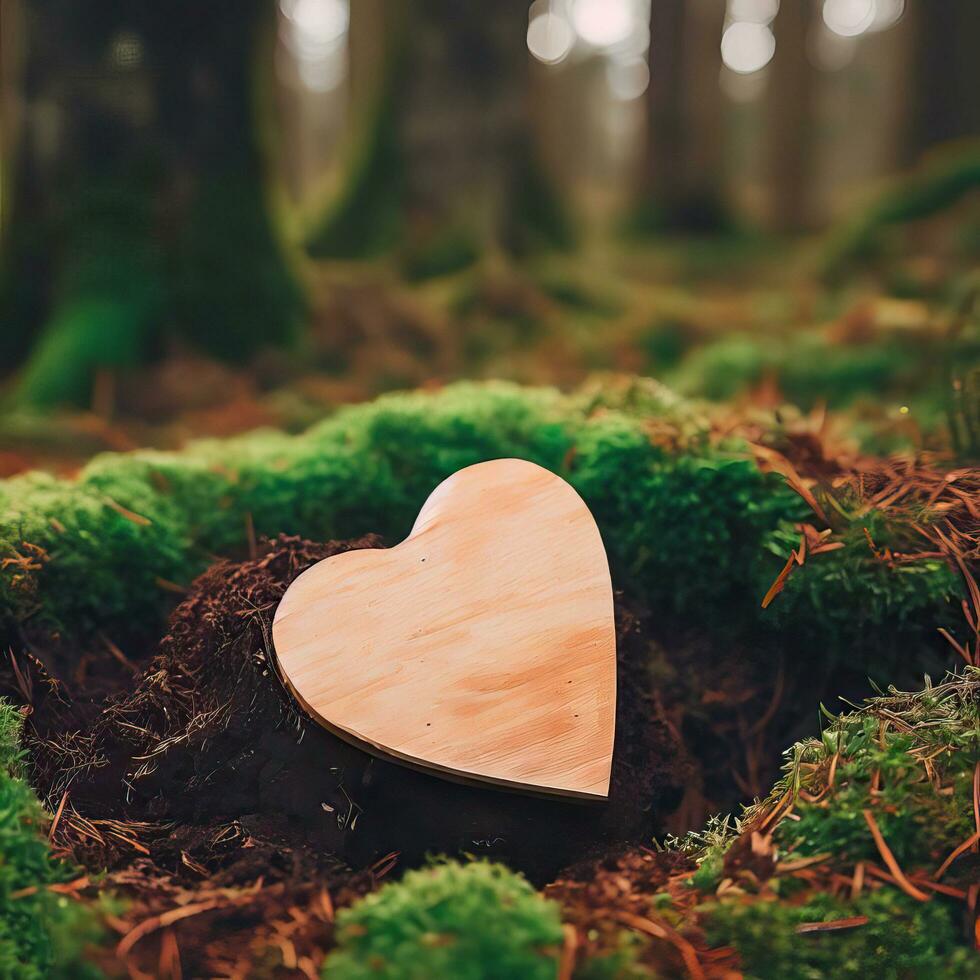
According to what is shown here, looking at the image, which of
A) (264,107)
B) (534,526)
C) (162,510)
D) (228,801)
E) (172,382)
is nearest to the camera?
(228,801)

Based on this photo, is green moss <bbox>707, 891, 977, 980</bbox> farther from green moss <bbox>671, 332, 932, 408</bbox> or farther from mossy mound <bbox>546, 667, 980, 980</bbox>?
green moss <bbox>671, 332, 932, 408</bbox>

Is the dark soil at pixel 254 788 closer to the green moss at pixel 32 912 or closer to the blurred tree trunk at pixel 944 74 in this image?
the green moss at pixel 32 912

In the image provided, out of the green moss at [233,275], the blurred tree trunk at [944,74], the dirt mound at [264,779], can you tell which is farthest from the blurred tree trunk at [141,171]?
the blurred tree trunk at [944,74]

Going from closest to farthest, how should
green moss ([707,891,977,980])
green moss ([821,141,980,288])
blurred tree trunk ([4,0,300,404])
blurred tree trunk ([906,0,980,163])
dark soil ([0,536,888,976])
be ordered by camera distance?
green moss ([707,891,977,980]) → dark soil ([0,536,888,976]) → blurred tree trunk ([4,0,300,404]) → green moss ([821,141,980,288]) → blurred tree trunk ([906,0,980,163])

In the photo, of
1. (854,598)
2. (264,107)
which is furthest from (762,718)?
(264,107)

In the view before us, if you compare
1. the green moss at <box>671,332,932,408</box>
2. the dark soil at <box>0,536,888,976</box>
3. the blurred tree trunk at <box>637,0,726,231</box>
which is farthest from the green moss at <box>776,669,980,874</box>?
the blurred tree trunk at <box>637,0,726,231</box>

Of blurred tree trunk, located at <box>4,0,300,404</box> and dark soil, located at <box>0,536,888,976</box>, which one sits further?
blurred tree trunk, located at <box>4,0,300,404</box>

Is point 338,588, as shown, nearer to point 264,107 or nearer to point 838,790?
point 838,790
